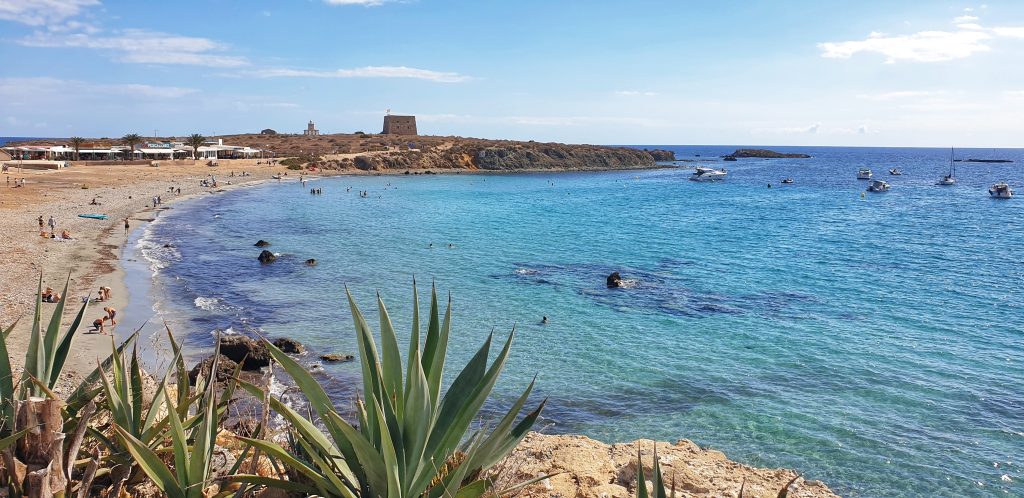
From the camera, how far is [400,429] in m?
4.19

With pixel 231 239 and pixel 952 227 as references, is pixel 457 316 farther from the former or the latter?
pixel 952 227

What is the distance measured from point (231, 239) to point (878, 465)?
36250 millimetres

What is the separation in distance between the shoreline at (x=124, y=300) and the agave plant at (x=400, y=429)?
1.26 metres

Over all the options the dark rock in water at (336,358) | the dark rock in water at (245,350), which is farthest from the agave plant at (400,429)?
the dark rock in water at (336,358)

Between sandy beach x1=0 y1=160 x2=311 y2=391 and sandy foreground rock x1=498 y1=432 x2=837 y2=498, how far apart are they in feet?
17.9

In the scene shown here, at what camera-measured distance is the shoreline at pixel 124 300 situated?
29.3ft

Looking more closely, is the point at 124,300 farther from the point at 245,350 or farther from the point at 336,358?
the point at 336,358

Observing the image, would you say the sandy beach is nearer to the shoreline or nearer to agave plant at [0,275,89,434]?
the shoreline

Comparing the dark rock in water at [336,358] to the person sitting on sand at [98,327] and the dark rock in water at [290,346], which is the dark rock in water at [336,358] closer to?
the dark rock in water at [290,346]

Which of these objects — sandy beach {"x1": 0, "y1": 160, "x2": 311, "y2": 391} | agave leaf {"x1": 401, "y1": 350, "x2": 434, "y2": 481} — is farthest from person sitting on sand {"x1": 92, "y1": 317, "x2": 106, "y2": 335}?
agave leaf {"x1": 401, "y1": 350, "x2": 434, "y2": 481}

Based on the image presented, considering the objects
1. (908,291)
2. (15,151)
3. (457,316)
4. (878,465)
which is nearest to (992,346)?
(908,291)

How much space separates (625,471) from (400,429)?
5.24 m

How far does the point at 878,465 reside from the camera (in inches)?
491

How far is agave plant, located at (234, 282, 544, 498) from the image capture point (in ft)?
13.2
